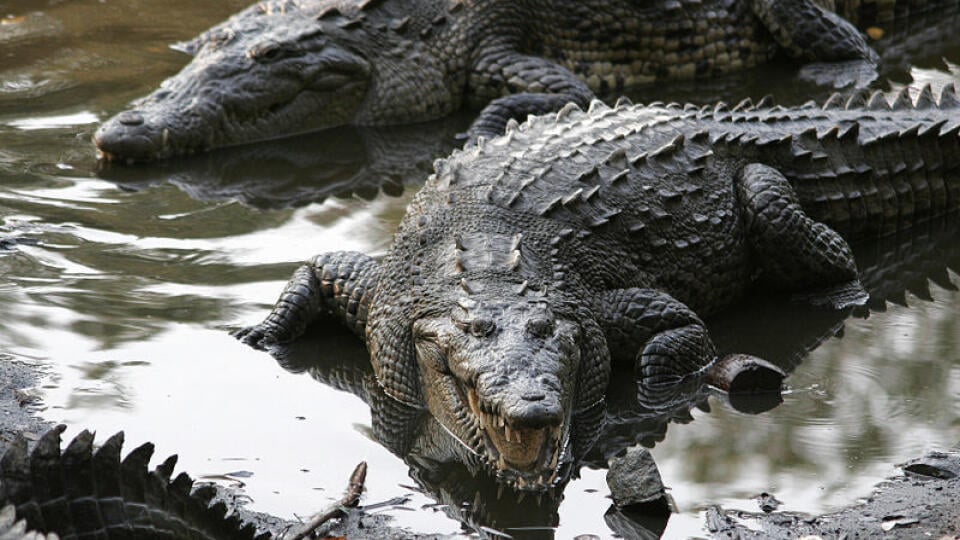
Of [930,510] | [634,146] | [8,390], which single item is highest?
[634,146]

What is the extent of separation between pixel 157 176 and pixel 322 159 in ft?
3.27

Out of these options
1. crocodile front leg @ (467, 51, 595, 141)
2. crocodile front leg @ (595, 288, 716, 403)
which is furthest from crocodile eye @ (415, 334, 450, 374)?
crocodile front leg @ (467, 51, 595, 141)

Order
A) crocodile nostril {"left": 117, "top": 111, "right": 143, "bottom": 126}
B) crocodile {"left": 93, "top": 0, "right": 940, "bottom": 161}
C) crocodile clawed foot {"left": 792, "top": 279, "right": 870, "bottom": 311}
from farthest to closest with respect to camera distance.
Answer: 1. crocodile {"left": 93, "top": 0, "right": 940, "bottom": 161}
2. crocodile nostril {"left": 117, "top": 111, "right": 143, "bottom": 126}
3. crocodile clawed foot {"left": 792, "top": 279, "right": 870, "bottom": 311}

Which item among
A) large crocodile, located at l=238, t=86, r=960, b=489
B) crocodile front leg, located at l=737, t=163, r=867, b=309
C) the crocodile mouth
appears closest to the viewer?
the crocodile mouth

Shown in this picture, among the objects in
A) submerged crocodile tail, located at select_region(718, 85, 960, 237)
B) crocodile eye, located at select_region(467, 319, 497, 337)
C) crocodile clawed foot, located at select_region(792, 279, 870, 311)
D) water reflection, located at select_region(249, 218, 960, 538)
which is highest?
submerged crocodile tail, located at select_region(718, 85, 960, 237)

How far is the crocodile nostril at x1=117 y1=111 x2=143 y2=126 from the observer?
26.5 feet

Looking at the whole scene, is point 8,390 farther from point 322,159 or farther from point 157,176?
point 322,159

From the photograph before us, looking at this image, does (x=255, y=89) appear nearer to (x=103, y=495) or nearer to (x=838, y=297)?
(x=838, y=297)

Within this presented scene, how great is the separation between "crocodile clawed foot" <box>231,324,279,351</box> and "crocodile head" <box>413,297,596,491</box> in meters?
0.83

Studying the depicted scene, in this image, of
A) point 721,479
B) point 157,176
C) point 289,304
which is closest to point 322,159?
point 157,176

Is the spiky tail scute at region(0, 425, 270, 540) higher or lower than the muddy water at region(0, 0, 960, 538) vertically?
higher

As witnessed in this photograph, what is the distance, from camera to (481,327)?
4871 millimetres

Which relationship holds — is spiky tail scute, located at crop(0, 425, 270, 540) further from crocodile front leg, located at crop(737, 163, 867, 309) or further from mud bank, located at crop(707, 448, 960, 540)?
crocodile front leg, located at crop(737, 163, 867, 309)

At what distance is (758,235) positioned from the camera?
6145mm
